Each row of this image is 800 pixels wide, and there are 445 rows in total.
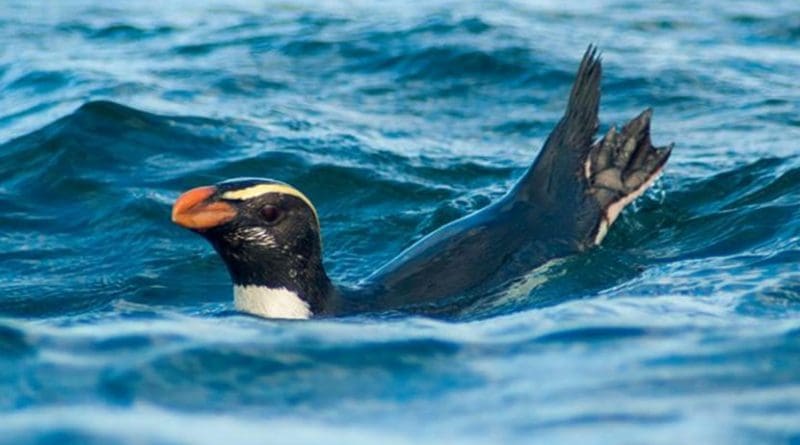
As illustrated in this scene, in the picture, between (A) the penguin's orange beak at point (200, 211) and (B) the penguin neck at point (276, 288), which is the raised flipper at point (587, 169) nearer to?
(B) the penguin neck at point (276, 288)

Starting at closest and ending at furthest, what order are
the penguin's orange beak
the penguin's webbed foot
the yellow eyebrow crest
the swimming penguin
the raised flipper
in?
the penguin's orange beak → the yellow eyebrow crest → the swimming penguin → the raised flipper → the penguin's webbed foot

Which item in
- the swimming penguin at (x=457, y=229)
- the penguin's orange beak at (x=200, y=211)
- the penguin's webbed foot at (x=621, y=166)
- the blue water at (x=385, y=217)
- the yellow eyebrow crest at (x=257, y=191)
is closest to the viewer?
the blue water at (x=385, y=217)

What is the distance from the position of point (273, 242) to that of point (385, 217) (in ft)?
9.32

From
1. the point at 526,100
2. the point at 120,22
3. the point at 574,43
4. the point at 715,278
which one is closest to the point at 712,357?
the point at 715,278

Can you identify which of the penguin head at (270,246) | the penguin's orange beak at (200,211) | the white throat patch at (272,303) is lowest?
the white throat patch at (272,303)

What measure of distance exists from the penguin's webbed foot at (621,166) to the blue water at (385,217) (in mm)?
314

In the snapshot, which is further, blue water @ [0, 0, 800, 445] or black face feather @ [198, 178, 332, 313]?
black face feather @ [198, 178, 332, 313]

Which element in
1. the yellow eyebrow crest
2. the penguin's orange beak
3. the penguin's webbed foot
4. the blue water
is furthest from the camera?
the penguin's webbed foot

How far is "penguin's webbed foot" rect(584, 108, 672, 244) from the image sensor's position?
8.70 m

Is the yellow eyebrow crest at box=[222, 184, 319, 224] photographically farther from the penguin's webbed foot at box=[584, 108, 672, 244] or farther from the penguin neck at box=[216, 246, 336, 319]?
the penguin's webbed foot at box=[584, 108, 672, 244]

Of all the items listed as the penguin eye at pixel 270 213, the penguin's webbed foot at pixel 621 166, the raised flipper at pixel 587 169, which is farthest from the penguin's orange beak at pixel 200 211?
the penguin's webbed foot at pixel 621 166

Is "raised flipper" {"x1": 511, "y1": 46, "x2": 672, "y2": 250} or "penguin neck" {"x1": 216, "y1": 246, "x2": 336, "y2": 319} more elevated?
"raised flipper" {"x1": 511, "y1": 46, "x2": 672, "y2": 250}

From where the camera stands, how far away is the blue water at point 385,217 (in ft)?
15.3

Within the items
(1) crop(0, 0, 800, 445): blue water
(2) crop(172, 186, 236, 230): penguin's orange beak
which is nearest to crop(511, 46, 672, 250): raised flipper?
(1) crop(0, 0, 800, 445): blue water
